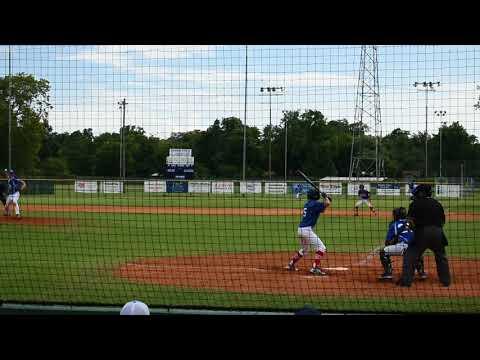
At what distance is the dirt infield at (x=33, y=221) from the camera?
2122 cm

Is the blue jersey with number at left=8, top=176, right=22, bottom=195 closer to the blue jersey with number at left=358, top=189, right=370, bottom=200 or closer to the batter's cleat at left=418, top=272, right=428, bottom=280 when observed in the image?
the blue jersey with number at left=358, top=189, right=370, bottom=200

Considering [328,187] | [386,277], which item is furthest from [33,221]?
[386,277]

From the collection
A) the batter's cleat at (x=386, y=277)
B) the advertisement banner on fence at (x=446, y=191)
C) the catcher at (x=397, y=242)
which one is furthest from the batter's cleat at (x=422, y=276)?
the advertisement banner on fence at (x=446, y=191)

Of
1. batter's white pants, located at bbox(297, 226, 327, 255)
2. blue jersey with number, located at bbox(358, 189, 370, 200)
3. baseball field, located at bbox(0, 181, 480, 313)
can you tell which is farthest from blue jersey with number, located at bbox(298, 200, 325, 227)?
blue jersey with number, located at bbox(358, 189, 370, 200)

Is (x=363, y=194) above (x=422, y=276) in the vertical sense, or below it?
above

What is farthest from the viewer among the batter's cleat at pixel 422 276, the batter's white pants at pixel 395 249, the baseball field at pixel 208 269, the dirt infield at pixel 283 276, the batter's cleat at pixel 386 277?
the batter's cleat at pixel 422 276

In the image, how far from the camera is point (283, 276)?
446 inches

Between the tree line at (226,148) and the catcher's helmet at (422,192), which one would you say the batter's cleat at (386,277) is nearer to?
the catcher's helmet at (422,192)

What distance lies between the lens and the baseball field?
9.10 m

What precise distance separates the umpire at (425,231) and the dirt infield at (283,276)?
1.02 feet

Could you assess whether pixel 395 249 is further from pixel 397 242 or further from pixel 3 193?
pixel 3 193

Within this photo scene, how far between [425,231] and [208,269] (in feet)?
14.5

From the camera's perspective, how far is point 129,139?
92.4 ft
